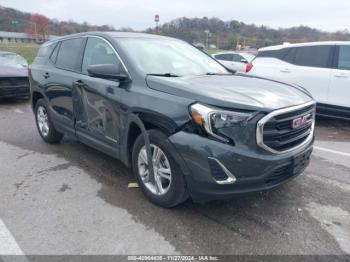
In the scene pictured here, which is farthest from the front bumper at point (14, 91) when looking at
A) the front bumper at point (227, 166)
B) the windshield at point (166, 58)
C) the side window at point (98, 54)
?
the front bumper at point (227, 166)

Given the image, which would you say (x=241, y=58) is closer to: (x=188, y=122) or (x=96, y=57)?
(x=96, y=57)

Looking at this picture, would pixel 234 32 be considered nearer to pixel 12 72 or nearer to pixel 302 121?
pixel 12 72

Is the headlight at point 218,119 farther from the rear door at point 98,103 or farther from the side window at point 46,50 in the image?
the side window at point 46,50

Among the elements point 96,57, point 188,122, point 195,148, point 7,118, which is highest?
point 96,57

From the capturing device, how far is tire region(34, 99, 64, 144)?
17.2 feet

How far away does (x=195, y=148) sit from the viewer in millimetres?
2682

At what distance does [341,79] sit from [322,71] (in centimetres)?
42

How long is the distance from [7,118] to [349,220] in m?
7.34

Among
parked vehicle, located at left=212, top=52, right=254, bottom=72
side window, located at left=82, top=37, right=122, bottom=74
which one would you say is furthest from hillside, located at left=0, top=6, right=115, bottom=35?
side window, located at left=82, top=37, right=122, bottom=74

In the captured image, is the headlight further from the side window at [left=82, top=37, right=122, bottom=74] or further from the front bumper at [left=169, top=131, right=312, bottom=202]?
the side window at [left=82, top=37, right=122, bottom=74]

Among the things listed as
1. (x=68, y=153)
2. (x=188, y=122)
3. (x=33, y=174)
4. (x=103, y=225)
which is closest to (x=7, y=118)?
(x=68, y=153)

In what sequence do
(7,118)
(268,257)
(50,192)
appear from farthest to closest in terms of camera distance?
(7,118) → (50,192) → (268,257)

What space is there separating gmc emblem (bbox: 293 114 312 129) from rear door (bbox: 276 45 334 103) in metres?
4.03

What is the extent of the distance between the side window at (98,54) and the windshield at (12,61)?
6.83 meters
